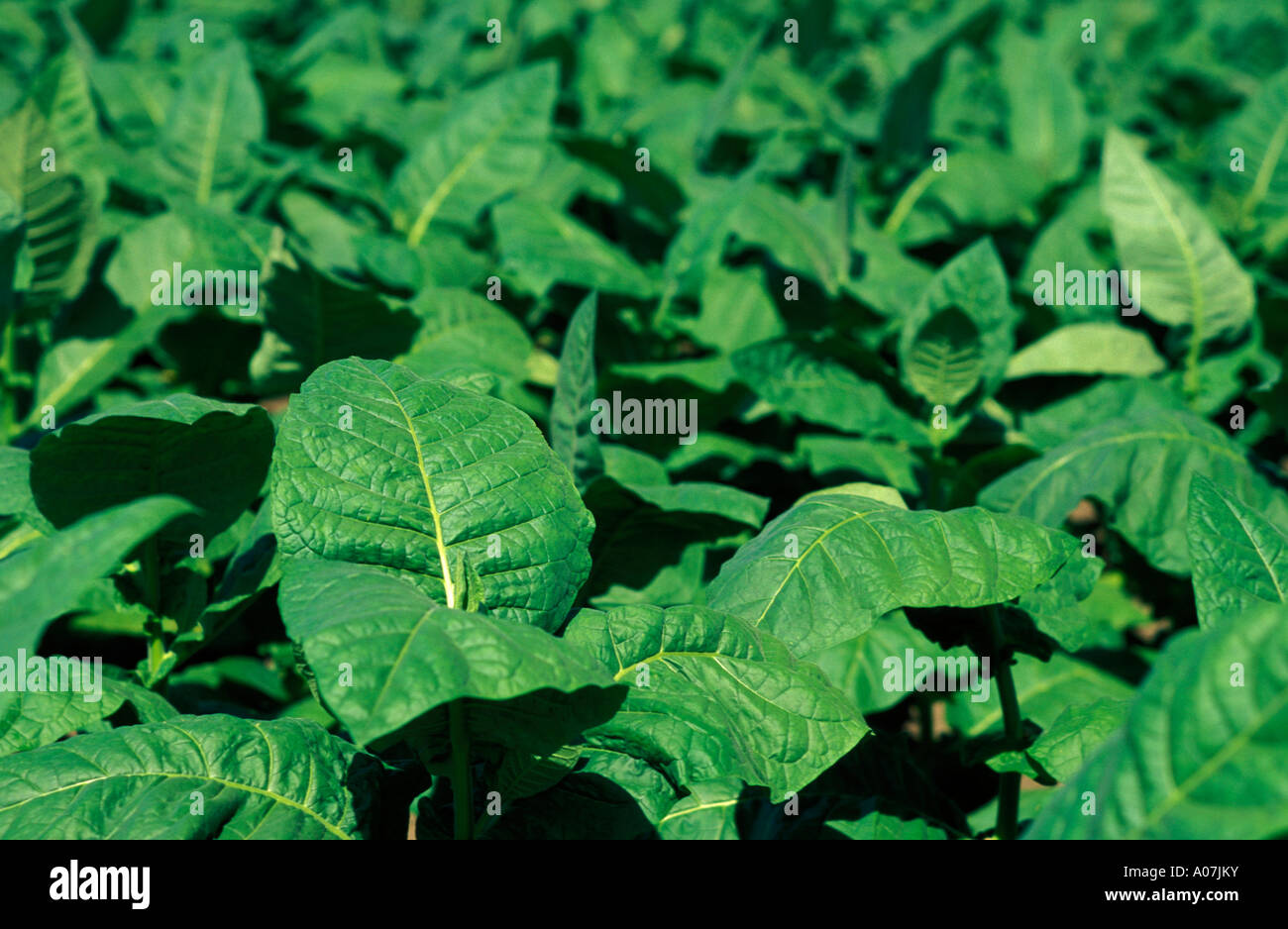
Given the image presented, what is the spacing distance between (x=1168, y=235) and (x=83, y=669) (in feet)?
8.09

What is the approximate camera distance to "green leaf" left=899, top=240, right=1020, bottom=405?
2441 mm

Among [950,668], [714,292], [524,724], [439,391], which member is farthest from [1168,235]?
[524,724]

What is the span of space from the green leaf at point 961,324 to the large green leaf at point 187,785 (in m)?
1.44

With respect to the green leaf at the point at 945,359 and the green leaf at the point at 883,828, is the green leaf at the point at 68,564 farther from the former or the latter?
the green leaf at the point at 945,359

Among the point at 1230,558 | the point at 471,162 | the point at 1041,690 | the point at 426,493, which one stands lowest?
the point at 1041,690

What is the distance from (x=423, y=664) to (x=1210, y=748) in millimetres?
756

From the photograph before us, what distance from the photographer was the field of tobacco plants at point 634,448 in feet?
4.79

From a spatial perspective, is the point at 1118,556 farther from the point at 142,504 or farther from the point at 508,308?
the point at 142,504

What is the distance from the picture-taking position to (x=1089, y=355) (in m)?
2.88

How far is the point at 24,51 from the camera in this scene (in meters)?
4.82

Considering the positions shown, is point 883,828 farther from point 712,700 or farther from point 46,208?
point 46,208

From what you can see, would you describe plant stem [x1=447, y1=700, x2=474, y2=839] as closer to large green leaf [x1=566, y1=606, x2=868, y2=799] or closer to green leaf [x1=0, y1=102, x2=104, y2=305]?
large green leaf [x1=566, y1=606, x2=868, y2=799]

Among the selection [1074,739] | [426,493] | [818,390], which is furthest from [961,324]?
[426,493]

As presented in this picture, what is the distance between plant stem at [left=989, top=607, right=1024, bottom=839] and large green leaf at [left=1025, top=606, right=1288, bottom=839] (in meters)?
0.68
